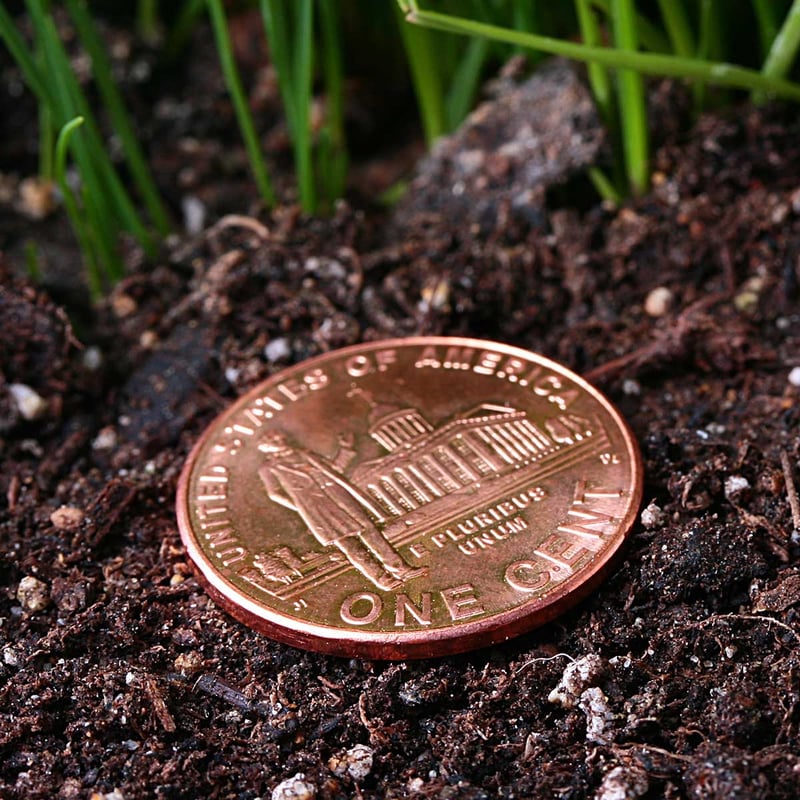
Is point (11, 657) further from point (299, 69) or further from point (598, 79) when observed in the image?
point (598, 79)

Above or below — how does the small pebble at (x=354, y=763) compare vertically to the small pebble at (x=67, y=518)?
below

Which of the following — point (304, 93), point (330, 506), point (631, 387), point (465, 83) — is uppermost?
point (304, 93)

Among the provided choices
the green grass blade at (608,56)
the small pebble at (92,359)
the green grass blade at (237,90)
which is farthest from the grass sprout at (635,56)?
the small pebble at (92,359)

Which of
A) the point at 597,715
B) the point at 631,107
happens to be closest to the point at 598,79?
the point at 631,107

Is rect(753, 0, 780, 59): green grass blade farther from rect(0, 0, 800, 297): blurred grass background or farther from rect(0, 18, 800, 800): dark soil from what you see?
rect(0, 18, 800, 800): dark soil

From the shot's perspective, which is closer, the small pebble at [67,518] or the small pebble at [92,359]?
the small pebble at [67,518]

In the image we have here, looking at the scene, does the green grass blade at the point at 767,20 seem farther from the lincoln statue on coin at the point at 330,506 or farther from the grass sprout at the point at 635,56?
the lincoln statue on coin at the point at 330,506
